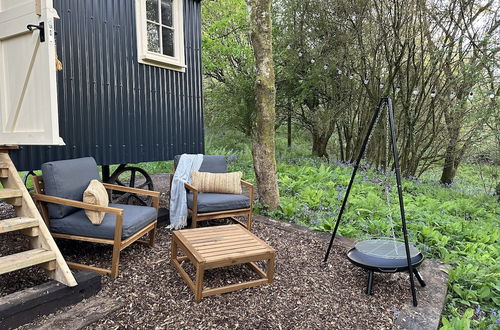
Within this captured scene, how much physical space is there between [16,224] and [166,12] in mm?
3529

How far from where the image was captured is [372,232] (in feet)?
12.7

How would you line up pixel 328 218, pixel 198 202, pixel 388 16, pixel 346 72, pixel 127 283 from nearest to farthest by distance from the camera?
pixel 127 283 < pixel 198 202 < pixel 328 218 < pixel 388 16 < pixel 346 72

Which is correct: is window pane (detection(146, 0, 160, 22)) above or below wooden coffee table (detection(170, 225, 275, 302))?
above

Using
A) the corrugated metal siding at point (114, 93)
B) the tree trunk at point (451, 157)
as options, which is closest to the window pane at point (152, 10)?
the corrugated metal siding at point (114, 93)

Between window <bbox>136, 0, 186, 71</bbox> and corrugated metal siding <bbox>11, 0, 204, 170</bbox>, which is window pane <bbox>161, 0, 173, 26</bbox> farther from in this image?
corrugated metal siding <bbox>11, 0, 204, 170</bbox>

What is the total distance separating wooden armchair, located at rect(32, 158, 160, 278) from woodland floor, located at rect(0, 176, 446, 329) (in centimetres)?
26

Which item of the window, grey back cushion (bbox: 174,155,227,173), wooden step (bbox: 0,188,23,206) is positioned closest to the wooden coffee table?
wooden step (bbox: 0,188,23,206)

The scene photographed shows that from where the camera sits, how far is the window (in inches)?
170

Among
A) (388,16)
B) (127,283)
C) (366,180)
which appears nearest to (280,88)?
(388,16)

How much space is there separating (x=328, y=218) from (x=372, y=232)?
0.53 m

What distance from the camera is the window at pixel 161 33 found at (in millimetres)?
4309

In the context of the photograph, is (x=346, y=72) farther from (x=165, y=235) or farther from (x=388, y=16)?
(x=165, y=235)

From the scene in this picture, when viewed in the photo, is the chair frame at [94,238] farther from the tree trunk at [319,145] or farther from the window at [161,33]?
the tree trunk at [319,145]

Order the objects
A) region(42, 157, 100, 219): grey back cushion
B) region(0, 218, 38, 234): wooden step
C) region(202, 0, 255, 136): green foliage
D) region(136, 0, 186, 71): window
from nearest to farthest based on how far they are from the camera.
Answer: region(0, 218, 38, 234): wooden step → region(42, 157, 100, 219): grey back cushion → region(136, 0, 186, 71): window → region(202, 0, 255, 136): green foliage
